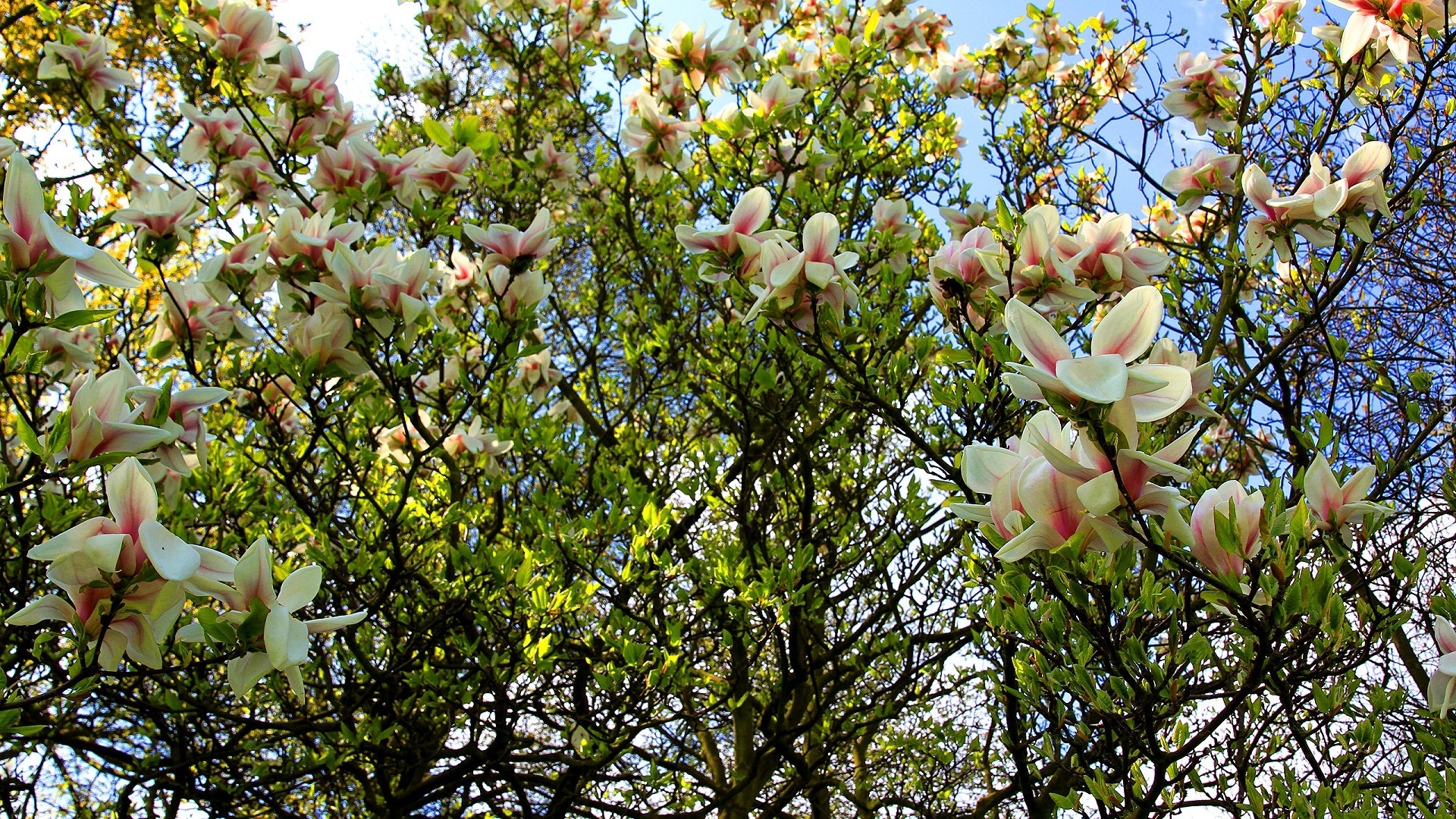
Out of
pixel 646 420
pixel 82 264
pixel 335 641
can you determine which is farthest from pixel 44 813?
pixel 82 264

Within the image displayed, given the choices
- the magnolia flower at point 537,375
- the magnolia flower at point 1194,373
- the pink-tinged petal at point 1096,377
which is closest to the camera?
the pink-tinged petal at point 1096,377

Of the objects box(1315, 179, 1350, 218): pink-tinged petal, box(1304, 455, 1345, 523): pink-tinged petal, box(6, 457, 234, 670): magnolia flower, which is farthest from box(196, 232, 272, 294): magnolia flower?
box(1315, 179, 1350, 218): pink-tinged petal

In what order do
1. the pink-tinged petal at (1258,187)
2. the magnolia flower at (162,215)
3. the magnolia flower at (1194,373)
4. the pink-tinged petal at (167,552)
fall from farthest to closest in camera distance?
the magnolia flower at (162,215) < the pink-tinged petal at (1258,187) < the magnolia flower at (1194,373) < the pink-tinged petal at (167,552)

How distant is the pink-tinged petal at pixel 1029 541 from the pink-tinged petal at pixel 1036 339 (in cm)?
21

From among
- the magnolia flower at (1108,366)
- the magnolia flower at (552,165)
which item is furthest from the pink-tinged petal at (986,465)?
the magnolia flower at (552,165)

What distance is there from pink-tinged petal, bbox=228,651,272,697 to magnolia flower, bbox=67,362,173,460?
37 cm

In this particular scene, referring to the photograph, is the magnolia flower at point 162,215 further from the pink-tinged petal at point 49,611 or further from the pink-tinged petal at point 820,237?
the pink-tinged petal at point 820,237

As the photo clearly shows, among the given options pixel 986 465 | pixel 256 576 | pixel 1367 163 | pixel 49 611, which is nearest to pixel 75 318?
pixel 49 611

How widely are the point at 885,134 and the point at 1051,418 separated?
3022mm

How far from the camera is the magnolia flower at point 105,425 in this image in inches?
51.7

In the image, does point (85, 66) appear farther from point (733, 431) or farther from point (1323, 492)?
point (1323, 492)

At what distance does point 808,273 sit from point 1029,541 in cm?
78

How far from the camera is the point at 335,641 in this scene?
2.64m

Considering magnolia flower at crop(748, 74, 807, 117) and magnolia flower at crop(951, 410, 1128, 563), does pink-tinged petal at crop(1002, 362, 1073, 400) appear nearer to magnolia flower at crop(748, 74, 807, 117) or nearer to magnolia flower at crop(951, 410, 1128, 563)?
magnolia flower at crop(951, 410, 1128, 563)
